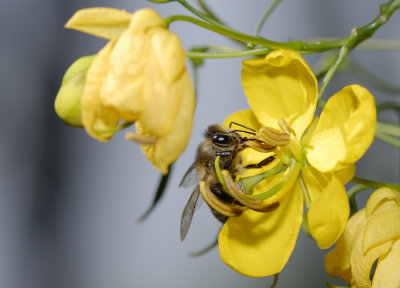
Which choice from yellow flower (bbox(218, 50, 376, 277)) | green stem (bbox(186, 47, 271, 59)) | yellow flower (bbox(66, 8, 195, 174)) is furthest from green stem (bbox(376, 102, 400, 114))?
yellow flower (bbox(66, 8, 195, 174))

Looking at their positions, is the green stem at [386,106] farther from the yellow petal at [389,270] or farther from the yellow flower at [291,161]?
the yellow petal at [389,270]

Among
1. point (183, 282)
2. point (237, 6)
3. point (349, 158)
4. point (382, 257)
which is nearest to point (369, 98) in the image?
point (349, 158)

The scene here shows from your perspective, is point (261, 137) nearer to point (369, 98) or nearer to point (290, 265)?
point (369, 98)

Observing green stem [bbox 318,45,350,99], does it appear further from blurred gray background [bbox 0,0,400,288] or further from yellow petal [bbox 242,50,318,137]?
blurred gray background [bbox 0,0,400,288]

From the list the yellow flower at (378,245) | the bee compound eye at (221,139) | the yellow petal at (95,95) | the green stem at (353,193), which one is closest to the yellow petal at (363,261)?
the yellow flower at (378,245)

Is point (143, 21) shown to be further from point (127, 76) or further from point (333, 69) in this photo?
point (333, 69)

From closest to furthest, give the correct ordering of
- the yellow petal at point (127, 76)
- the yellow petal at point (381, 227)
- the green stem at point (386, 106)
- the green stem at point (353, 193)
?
1. the yellow petal at point (127, 76)
2. the yellow petal at point (381, 227)
3. the green stem at point (353, 193)
4. the green stem at point (386, 106)
